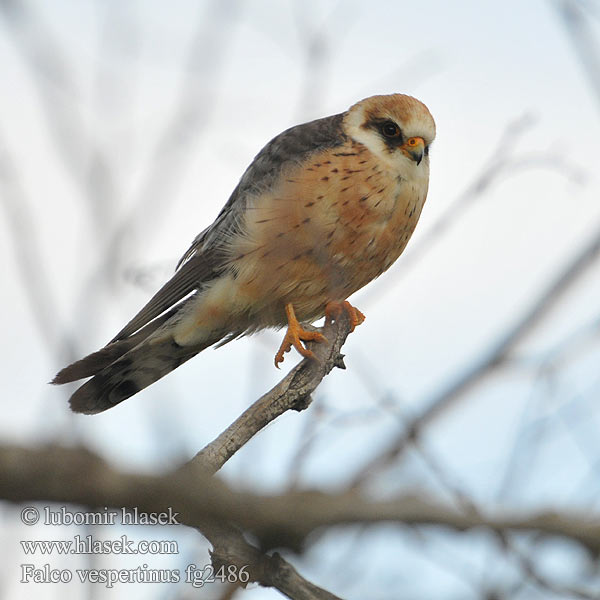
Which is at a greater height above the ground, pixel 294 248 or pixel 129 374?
pixel 294 248

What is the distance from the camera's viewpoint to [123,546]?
90.7 inches

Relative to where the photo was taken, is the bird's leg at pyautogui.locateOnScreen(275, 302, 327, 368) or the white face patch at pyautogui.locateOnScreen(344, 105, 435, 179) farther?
the white face patch at pyautogui.locateOnScreen(344, 105, 435, 179)

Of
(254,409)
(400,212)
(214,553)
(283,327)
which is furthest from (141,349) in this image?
(214,553)

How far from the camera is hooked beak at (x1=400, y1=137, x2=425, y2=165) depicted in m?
3.98

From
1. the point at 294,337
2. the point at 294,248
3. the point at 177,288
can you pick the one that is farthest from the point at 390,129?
the point at 177,288

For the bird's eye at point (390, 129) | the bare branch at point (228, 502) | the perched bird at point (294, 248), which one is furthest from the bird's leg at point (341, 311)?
the bare branch at point (228, 502)

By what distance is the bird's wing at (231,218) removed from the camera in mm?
3912

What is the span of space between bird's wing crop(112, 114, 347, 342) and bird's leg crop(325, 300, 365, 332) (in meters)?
0.61

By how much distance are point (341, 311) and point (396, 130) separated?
3.42 feet

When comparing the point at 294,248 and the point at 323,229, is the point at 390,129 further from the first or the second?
the point at 294,248

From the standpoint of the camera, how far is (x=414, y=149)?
3996mm

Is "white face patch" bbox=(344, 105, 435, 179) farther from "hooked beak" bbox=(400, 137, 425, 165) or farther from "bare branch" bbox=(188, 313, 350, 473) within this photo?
"bare branch" bbox=(188, 313, 350, 473)

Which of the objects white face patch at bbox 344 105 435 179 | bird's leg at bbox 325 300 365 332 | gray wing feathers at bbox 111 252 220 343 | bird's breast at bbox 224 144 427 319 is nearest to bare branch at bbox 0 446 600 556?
bird's leg at bbox 325 300 365 332

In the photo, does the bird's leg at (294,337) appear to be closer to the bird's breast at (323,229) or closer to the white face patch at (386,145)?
the bird's breast at (323,229)
